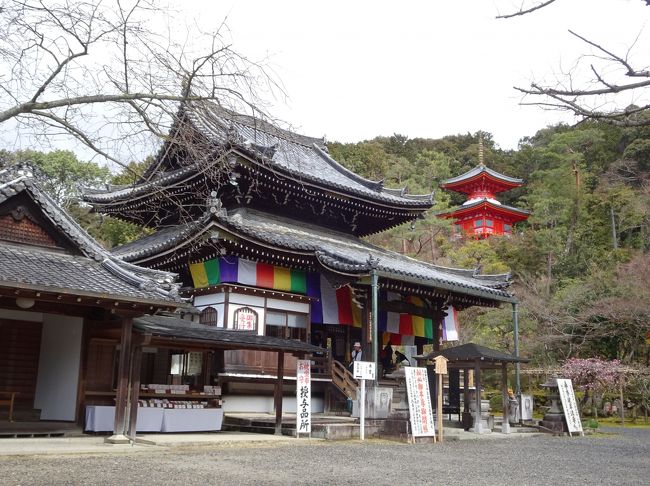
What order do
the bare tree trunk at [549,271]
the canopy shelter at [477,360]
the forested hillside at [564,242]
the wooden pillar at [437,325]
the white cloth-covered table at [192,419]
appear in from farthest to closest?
the bare tree trunk at [549,271], the forested hillside at [564,242], the wooden pillar at [437,325], the canopy shelter at [477,360], the white cloth-covered table at [192,419]

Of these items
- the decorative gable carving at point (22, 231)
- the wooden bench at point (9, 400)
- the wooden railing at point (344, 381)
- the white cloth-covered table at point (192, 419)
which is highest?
the decorative gable carving at point (22, 231)

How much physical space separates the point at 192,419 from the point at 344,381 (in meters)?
4.81

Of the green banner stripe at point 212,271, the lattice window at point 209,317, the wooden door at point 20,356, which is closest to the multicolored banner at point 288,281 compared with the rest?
the green banner stripe at point 212,271

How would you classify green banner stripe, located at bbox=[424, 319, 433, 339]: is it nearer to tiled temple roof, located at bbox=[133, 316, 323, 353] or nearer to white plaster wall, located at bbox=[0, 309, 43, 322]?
tiled temple roof, located at bbox=[133, 316, 323, 353]

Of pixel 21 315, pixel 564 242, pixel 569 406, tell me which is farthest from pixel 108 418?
pixel 564 242

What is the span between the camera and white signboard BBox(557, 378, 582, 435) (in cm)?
1767

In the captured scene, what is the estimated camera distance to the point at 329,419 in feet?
49.8

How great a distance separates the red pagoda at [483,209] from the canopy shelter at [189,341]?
3486 cm

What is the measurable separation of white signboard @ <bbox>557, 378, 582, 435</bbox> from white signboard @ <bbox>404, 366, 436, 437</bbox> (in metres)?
5.55

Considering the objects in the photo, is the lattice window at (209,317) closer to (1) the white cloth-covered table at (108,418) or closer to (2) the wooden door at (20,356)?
(1) the white cloth-covered table at (108,418)

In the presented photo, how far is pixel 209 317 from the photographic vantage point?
1616cm

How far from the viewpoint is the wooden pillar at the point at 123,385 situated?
35.4ft

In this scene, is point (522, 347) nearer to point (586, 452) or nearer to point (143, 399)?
point (586, 452)

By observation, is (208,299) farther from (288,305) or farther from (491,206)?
(491,206)
